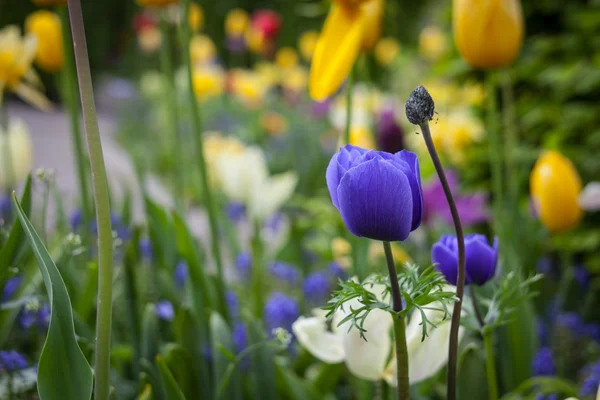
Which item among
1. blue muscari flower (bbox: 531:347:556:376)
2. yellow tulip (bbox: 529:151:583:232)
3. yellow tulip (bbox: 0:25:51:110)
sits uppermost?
yellow tulip (bbox: 0:25:51:110)

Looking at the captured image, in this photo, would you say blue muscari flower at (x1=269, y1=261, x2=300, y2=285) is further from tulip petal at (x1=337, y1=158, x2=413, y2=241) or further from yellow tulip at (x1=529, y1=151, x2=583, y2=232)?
tulip petal at (x1=337, y1=158, x2=413, y2=241)

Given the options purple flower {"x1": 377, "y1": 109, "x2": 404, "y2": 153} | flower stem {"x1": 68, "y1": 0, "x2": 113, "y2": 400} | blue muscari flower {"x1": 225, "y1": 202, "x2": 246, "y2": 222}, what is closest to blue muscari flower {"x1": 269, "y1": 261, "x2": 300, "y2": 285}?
blue muscari flower {"x1": 225, "y1": 202, "x2": 246, "y2": 222}

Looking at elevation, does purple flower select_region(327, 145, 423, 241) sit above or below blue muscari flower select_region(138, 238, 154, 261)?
below

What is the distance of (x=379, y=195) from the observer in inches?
17.5

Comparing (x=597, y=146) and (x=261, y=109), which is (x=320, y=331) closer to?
(x=597, y=146)

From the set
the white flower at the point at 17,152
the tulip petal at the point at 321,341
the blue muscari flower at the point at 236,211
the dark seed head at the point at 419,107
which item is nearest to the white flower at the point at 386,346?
the tulip petal at the point at 321,341

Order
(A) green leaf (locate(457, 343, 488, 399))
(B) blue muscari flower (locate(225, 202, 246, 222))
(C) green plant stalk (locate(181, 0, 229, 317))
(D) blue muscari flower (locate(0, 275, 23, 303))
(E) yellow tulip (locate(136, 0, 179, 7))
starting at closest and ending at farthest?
(A) green leaf (locate(457, 343, 488, 399)) → (C) green plant stalk (locate(181, 0, 229, 317)) → (D) blue muscari flower (locate(0, 275, 23, 303)) → (E) yellow tulip (locate(136, 0, 179, 7)) → (B) blue muscari flower (locate(225, 202, 246, 222))

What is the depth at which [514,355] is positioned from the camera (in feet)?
3.28

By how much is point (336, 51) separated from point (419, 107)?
0.48 m

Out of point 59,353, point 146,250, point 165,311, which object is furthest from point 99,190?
point 146,250

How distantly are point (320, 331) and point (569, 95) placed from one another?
1748 mm

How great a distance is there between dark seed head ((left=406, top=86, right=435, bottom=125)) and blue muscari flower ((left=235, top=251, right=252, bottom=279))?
1.08m

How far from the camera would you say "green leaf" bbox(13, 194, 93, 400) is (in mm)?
502

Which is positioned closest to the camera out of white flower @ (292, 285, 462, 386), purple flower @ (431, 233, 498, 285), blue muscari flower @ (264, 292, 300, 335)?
purple flower @ (431, 233, 498, 285)
